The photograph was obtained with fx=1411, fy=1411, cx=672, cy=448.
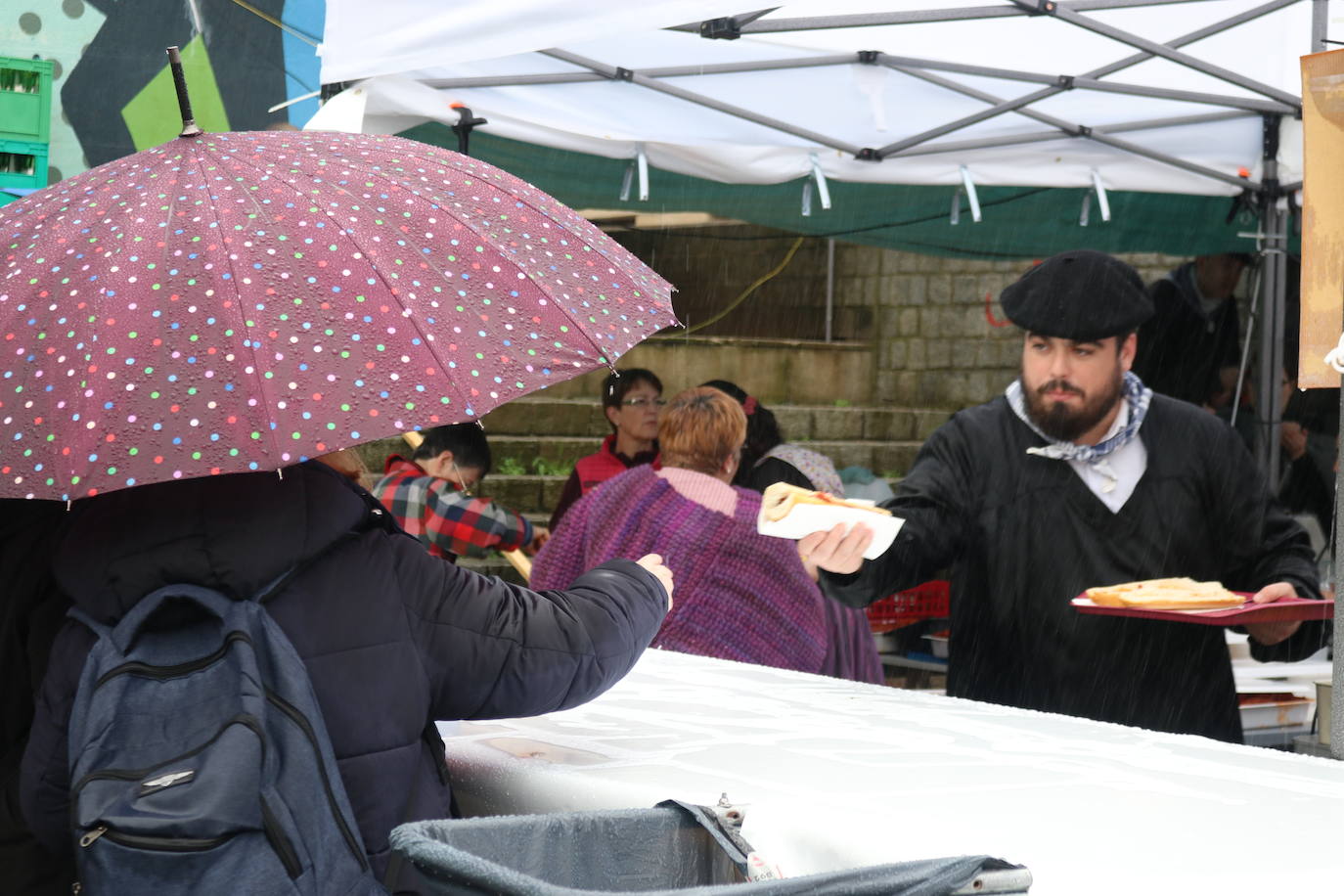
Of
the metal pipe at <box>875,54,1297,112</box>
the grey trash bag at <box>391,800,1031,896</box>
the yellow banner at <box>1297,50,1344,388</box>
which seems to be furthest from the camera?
the metal pipe at <box>875,54,1297,112</box>

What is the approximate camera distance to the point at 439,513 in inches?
231

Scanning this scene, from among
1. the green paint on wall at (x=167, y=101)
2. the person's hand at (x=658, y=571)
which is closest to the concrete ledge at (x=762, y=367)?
the green paint on wall at (x=167, y=101)

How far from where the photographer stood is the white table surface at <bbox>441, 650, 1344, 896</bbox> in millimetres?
1537

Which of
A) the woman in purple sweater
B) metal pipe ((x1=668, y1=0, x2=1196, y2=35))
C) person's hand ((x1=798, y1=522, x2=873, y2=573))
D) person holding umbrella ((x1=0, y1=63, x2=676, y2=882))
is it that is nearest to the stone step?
metal pipe ((x1=668, y1=0, x2=1196, y2=35))

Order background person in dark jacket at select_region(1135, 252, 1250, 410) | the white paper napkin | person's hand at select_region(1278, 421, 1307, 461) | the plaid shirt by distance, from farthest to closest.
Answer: background person in dark jacket at select_region(1135, 252, 1250, 410)
person's hand at select_region(1278, 421, 1307, 461)
the plaid shirt
the white paper napkin

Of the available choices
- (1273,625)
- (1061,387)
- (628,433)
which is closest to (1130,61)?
(1061,387)

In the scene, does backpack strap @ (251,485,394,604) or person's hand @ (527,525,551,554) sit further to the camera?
person's hand @ (527,525,551,554)

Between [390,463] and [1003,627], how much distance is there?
3.36 meters

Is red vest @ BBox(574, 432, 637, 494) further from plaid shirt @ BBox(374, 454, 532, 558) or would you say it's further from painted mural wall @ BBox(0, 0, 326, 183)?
painted mural wall @ BBox(0, 0, 326, 183)

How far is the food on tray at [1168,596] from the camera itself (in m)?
3.18

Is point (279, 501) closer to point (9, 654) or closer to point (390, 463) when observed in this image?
point (9, 654)

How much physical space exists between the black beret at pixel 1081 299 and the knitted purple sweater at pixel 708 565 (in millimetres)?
1061

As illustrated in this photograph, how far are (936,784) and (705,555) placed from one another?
2286mm

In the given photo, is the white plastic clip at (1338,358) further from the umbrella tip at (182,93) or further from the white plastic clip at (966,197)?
the white plastic clip at (966,197)
